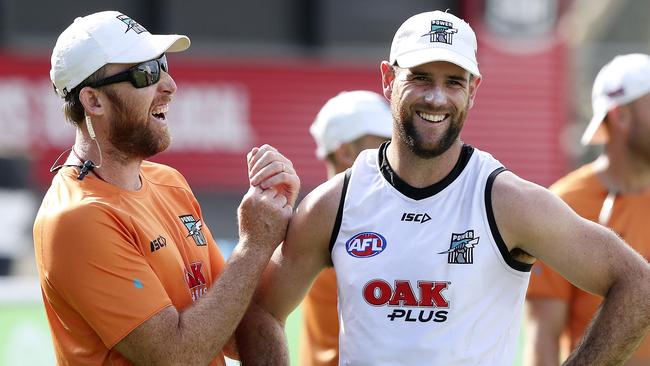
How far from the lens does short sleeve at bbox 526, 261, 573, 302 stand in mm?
5270

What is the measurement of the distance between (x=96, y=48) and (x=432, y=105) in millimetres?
1106

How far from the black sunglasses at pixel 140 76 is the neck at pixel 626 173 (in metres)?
2.18

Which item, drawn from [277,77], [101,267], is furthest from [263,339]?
[277,77]

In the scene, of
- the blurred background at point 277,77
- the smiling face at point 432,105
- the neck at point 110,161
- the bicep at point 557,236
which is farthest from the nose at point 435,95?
the blurred background at point 277,77

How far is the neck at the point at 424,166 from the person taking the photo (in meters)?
4.04

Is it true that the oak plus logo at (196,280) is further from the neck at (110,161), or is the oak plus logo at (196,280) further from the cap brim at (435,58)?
the cap brim at (435,58)

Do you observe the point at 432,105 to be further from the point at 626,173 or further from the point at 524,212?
the point at 626,173

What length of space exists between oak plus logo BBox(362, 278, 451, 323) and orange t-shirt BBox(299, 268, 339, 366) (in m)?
1.24

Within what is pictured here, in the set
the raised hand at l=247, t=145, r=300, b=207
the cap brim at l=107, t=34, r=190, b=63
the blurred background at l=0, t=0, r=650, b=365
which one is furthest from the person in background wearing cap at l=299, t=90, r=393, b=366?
the blurred background at l=0, t=0, r=650, b=365

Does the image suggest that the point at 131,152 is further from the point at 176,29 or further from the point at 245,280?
the point at 176,29

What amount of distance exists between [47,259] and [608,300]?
173 centimetres

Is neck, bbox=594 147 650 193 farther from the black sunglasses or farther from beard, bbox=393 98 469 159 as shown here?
the black sunglasses

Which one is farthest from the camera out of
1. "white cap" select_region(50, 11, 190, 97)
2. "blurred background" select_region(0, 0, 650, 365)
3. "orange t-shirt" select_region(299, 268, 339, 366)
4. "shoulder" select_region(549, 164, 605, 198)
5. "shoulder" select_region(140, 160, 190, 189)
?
"blurred background" select_region(0, 0, 650, 365)

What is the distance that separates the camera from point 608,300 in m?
3.94
